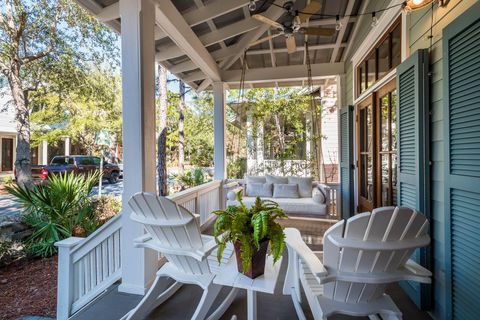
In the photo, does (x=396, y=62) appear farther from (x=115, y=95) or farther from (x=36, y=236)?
(x=115, y=95)

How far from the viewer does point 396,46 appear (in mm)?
2791

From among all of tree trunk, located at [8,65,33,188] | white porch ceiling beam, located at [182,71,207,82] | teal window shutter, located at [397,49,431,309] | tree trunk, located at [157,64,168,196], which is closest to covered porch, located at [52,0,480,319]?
teal window shutter, located at [397,49,431,309]

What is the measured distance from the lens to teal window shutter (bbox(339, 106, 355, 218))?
4.29 meters

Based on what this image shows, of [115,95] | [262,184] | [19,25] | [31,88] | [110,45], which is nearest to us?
[262,184]

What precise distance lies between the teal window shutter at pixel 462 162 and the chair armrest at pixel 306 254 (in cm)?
87

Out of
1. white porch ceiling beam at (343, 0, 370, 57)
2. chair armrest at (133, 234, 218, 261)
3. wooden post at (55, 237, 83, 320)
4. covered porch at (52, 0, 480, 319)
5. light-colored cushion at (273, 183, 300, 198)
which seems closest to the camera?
chair armrest at (133, 234, 218, 261)

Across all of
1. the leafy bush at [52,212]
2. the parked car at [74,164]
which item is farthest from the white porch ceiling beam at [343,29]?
the parked car at [74,164]

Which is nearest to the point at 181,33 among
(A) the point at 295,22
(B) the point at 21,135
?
(A) the point at 295,22

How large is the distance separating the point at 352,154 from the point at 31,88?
736cm

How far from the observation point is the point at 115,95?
→ 26.5 feet

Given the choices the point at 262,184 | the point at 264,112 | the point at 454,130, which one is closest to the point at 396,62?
the point at 454,130

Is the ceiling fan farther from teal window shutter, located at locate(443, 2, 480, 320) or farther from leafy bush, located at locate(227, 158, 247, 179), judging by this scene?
leafy bush, located at locate(227, 158, 247, 179)

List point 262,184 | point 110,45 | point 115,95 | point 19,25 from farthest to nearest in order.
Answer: point 115,95, point 110,45, point 19,25, point 262,184

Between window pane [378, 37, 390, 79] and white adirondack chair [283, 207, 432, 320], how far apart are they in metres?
2.35
